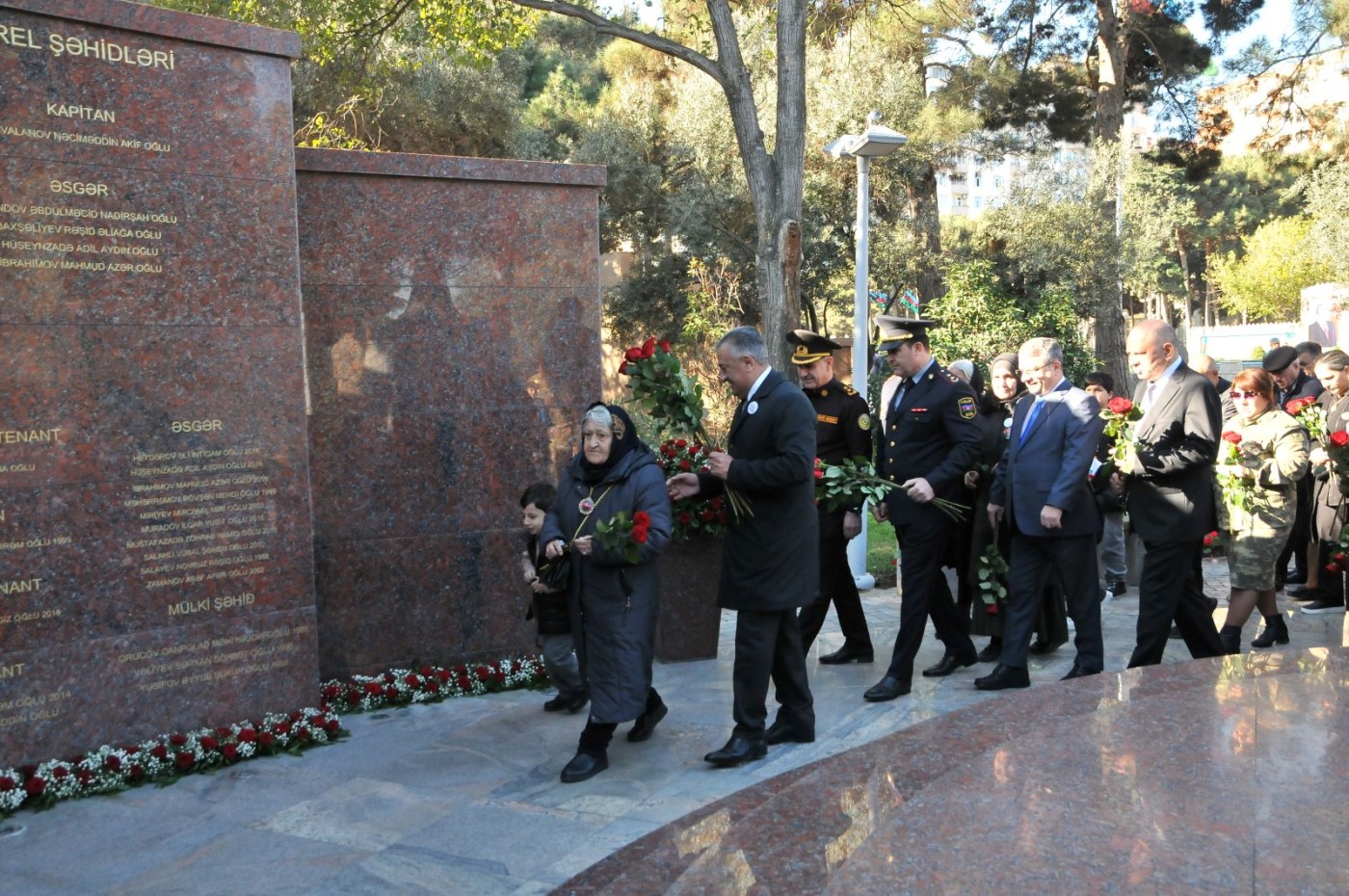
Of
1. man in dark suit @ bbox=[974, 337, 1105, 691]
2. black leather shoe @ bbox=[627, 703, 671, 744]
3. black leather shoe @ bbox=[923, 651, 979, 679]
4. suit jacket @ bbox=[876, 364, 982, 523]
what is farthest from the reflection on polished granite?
black leather shoe @ bbox=[923, 651, 979, 679]

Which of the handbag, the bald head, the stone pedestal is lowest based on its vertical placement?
the stone pedestal

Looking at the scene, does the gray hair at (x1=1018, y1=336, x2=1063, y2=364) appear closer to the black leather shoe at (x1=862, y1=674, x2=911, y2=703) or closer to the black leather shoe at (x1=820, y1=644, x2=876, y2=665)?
the black leather shoe at (x1=862, y1=674, x2=911, y2=703)

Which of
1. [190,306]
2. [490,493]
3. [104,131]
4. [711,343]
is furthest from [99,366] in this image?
[711,343]

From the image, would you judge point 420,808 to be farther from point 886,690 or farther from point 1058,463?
point 1058,463

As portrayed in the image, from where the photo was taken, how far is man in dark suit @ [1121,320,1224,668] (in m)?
5.95

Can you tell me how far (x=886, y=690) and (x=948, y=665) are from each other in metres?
0.81

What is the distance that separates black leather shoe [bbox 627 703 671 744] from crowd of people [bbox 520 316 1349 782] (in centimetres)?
1

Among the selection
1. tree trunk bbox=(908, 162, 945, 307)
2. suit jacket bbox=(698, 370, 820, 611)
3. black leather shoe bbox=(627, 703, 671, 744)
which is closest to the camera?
suit jacket bbox=(698, 370, 820, 611)

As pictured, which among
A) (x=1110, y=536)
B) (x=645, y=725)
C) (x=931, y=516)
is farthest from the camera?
(x=1110, y=536)

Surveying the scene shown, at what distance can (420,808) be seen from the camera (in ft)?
15.8

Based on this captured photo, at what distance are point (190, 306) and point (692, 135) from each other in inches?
783

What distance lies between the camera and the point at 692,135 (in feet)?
79.8

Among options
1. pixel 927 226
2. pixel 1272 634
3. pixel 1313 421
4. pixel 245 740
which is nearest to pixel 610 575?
pixel 245 740

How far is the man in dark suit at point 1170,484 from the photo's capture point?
595cm
